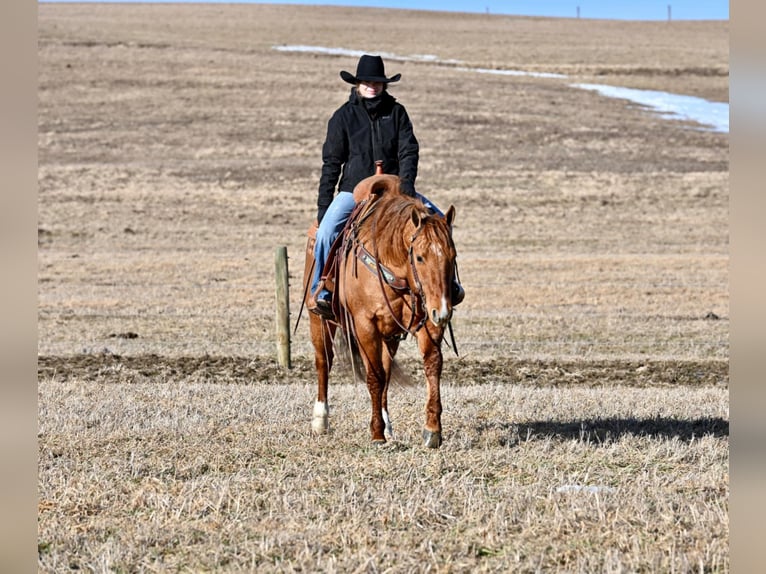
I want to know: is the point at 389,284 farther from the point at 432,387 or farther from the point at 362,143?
the point at 362,143

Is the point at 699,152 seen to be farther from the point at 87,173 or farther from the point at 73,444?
the point at 73,444

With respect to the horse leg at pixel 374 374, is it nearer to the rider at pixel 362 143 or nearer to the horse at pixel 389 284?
the horse at pixel 389 284

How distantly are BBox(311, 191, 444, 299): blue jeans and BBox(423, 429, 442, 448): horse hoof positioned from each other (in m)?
1.52

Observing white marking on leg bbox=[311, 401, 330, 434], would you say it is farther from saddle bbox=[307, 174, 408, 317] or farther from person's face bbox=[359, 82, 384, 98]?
person's face bbox=[359, 82, 384, 98]

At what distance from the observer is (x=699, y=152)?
125 ft

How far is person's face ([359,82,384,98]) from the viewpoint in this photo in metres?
8.27

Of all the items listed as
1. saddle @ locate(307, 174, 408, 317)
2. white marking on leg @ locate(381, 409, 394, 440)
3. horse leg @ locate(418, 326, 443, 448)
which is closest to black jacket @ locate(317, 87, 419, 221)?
saddle @ locate(307, 174, 408, 317)

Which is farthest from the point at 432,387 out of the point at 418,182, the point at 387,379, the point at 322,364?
the point at 418,182

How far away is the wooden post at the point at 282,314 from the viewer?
13414 millimetres

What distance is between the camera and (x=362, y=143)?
8406mm

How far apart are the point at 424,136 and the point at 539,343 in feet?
79.8

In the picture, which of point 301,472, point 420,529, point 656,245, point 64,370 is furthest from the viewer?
point 656,245
